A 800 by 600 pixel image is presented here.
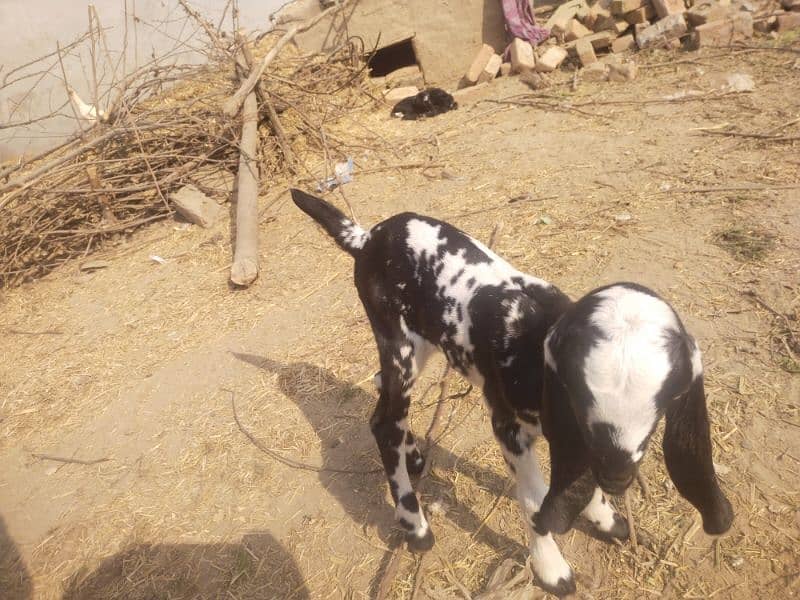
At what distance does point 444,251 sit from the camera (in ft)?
9.27

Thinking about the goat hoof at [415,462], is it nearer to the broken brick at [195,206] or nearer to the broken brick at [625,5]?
the broken brick at [195,206]

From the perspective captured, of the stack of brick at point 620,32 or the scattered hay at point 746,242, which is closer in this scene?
the scattered hay at point 746,242

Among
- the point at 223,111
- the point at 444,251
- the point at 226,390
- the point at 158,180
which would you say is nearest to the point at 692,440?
the point at 444,251

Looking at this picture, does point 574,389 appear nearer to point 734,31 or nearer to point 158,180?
point 158,180

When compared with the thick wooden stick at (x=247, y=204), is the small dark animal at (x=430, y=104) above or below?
below

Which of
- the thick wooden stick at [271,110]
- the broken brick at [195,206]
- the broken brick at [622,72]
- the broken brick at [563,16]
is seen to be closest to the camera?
the broken brick at [195,206]

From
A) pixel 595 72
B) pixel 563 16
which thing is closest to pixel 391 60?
pixel 563 16

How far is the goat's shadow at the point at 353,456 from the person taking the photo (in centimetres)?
330

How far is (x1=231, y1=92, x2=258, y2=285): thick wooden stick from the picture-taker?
5.78 m

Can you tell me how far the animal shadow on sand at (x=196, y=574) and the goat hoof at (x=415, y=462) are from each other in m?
0.88

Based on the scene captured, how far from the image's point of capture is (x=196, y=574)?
10.9 feet

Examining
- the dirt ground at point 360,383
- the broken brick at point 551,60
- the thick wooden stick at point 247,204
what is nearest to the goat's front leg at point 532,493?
the dirt ground at point 360,383

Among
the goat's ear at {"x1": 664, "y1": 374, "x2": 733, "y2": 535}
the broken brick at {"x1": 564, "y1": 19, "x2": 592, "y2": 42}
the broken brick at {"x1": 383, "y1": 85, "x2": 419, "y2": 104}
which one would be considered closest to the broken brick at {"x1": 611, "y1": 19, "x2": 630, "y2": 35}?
the broken brick at {"x1": 564, "y1": 19, "x2": 592, "y2": 42}

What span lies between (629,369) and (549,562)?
1.54 metres
